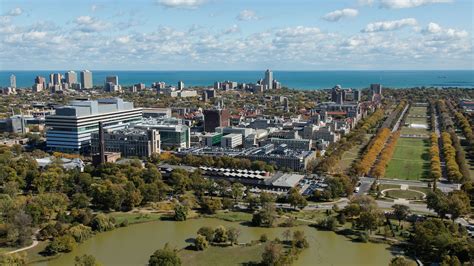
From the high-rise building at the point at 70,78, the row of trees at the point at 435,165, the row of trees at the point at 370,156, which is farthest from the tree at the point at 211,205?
the high-rise building at the point at 70,78

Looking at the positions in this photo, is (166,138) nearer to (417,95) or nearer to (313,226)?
(313,226)

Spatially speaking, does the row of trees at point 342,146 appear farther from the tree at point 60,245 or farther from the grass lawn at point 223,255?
the tree at point 60,245

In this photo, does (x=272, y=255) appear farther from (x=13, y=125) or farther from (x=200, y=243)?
(x=13, y=125)

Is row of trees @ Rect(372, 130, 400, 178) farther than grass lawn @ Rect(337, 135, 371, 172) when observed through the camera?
No

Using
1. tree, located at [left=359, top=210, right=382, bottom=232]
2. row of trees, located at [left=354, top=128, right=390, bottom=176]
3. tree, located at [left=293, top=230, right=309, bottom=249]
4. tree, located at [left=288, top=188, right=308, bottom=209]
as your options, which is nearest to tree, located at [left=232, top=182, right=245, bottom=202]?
tree, located at [left=288, top=188, right=308, bottom=209]

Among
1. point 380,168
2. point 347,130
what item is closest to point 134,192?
point 380,168

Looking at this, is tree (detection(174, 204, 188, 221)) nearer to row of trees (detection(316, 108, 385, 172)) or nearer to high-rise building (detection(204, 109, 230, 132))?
row of trees (detection(316, 108, 385, 172))
